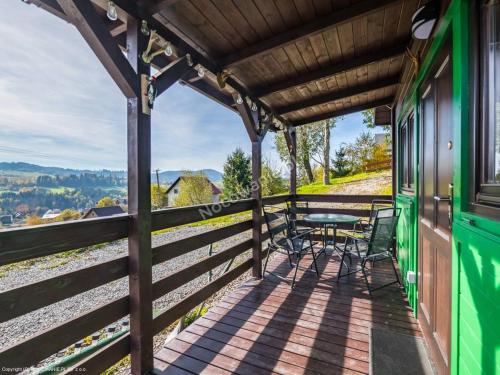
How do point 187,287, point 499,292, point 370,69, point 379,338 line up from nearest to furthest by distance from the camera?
point 499,292 < point 379,338 < point 370,69 < point 187,287

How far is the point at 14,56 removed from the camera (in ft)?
10.2

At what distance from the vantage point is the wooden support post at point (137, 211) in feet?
5.01

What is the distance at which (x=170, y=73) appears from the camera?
71.7 inches

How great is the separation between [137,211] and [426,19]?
2.14 m

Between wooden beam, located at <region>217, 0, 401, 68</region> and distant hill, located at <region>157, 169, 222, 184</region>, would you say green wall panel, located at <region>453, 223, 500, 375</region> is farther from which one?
distant hill, located at <region>157, 169, 222, 184</region>

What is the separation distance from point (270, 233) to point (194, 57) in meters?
2.12

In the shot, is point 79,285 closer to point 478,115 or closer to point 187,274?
point 187,274

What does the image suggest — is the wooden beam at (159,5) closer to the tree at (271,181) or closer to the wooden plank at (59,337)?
the wooden plank at (59,337)

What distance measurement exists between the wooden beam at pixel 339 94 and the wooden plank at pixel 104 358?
341 centimetres

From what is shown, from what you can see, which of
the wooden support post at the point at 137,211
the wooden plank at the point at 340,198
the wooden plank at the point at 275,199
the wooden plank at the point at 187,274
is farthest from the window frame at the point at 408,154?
the wooden support post at the point at 137,211

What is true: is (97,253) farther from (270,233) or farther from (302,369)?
(302,369)

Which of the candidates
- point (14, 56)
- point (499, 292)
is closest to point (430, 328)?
point (499, 292)

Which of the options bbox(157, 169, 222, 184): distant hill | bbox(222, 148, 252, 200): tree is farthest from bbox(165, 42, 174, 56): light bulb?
bbox(157, 169, 222, 184): distant hill

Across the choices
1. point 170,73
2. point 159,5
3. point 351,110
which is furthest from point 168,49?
point 351,110
